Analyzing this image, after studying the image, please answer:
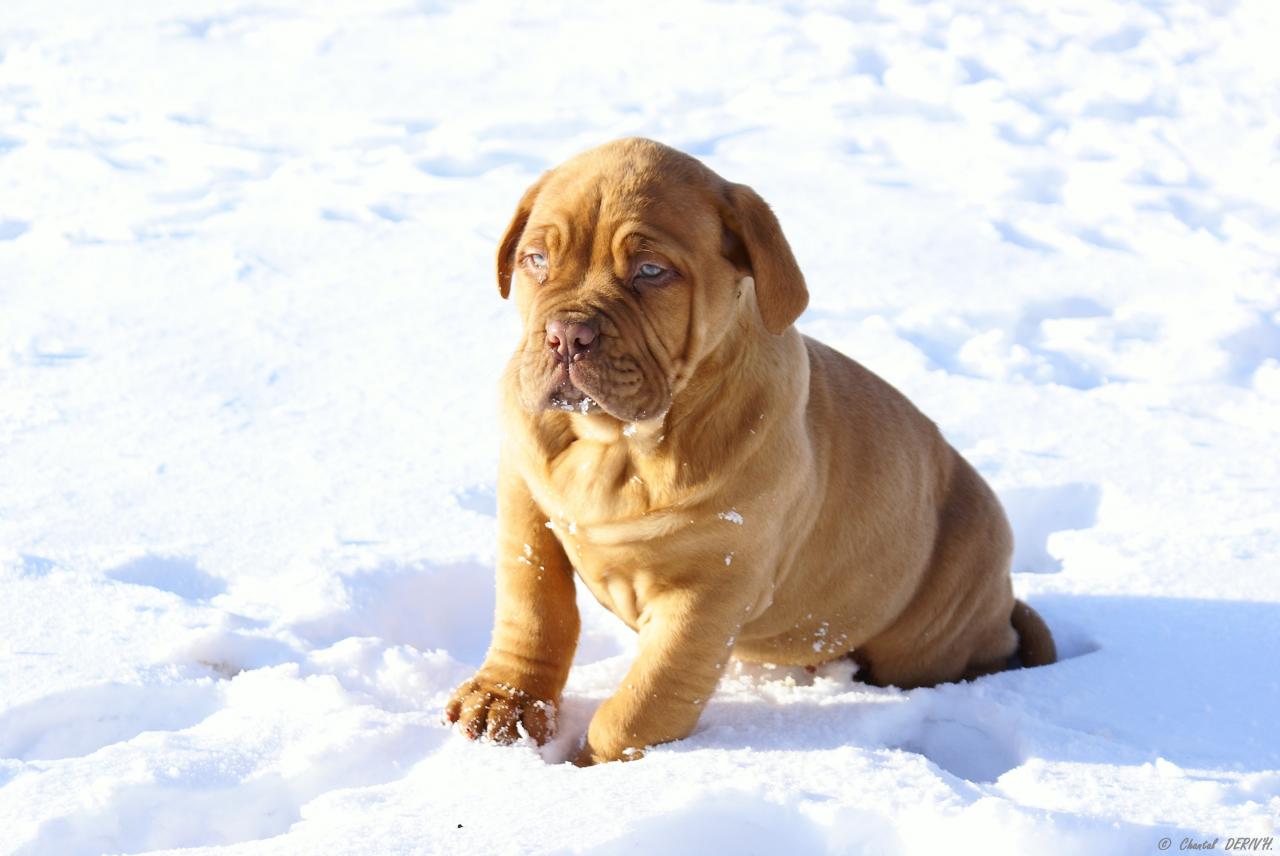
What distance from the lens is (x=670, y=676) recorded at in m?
3.11

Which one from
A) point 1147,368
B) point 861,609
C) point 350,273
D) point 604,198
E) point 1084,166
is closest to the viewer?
point 604,198

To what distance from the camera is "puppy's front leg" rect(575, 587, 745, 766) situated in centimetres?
311

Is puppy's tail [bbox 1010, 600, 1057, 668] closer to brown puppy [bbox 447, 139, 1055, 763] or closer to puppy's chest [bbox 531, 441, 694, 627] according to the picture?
brown puppy [bbox 447, 139, 1055, 763]

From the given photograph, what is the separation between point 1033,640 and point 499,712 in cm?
172

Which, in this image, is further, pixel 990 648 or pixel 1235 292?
pixel 1235 292

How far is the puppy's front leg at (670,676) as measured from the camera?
3.11m

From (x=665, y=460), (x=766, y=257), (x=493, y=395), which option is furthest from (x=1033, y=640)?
(x=493, y=395)

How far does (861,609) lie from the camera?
3.66 m

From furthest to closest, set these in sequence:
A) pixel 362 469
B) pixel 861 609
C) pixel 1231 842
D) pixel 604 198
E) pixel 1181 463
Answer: pixel 1181 463, pixel 362 469, pixel 861 609, pixel 604 198, pixel 1231 842

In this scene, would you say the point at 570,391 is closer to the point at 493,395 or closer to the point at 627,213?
the point at 627,213

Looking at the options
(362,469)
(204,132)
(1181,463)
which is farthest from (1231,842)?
(204,132)

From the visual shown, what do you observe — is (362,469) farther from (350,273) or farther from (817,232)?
(817,232)

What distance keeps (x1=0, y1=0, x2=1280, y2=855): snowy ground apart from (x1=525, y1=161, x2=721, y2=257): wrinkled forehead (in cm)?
113

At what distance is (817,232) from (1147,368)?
197 cm
